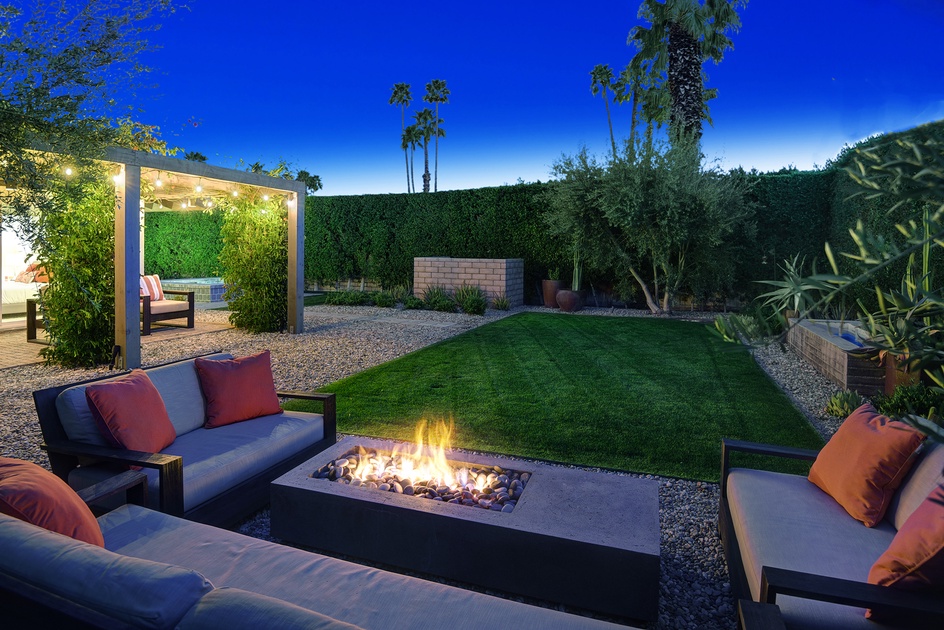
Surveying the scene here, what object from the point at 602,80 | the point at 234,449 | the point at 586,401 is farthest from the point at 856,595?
the point at 602,80

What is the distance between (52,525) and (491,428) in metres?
3.50

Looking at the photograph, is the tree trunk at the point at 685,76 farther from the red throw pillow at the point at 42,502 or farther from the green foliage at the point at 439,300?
the red throw pillow at the point at 42,502

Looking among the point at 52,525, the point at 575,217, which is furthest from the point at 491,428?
the point at 575,217

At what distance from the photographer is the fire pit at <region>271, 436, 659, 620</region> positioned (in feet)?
8.30

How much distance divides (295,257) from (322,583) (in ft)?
27.6

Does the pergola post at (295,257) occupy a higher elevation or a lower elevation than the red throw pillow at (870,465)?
higher

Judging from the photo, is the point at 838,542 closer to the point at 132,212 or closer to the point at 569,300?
the point at 132,212

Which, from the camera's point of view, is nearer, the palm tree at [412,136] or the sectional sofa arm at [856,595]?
the sectional sofa arm at [856,595]

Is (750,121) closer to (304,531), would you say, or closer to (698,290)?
(698,290)

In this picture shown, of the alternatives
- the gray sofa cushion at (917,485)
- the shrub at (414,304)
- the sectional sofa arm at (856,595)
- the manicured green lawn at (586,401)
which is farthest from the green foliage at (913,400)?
the shrub at (414,304)

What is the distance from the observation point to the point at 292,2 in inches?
753

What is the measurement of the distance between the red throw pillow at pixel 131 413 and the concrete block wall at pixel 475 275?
434 inches

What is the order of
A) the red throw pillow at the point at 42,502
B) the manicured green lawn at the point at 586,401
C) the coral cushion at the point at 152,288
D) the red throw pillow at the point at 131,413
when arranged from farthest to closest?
the coral cushion at the point at 152,288 → the manicured green lawn at the point at 586,401 → the red throw pillow at the point at 131,413 → the red throw pillow at the point at 42,502

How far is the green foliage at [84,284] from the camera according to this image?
22.7 feet
